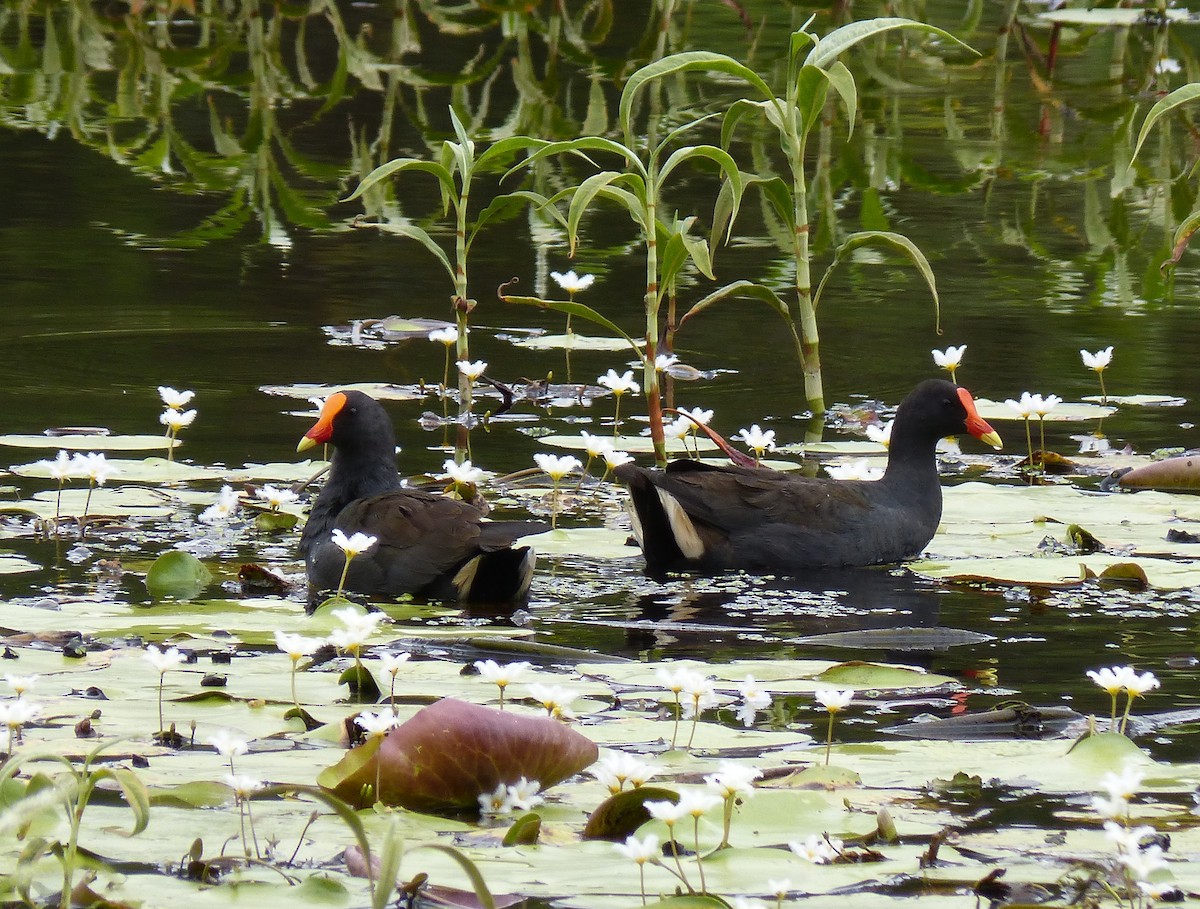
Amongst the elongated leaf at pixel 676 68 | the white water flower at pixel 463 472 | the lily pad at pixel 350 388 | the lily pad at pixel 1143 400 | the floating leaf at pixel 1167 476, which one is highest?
the elongated leaf at pixel 676 68

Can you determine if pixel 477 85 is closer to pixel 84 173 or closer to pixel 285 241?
pixel 84 173

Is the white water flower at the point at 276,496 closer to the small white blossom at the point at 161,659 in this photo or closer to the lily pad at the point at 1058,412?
the small white blossom at the point at 161,659

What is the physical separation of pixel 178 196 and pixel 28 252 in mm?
1730

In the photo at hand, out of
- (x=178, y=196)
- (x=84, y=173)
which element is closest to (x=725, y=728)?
(x=178, y=196)

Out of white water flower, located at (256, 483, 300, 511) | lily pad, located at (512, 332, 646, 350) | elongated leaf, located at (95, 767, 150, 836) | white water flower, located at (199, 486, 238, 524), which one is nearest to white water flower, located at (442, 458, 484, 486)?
white water flower, located at (256, 483, 300, 511)

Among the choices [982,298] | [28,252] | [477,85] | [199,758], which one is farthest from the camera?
[477,85]

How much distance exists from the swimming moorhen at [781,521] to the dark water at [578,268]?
13cm

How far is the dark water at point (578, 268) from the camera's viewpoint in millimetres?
6059

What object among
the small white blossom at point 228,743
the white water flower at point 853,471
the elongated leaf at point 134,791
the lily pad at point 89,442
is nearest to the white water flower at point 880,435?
the white water flower at point 853,471

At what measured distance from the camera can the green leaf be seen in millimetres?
5664

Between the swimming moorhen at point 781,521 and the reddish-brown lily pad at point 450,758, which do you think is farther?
the swimming moorhen at point 781,521

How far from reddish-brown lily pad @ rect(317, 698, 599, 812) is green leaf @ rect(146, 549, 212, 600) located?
2.04m

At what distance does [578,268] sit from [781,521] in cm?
504

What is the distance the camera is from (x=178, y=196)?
13.2 m
